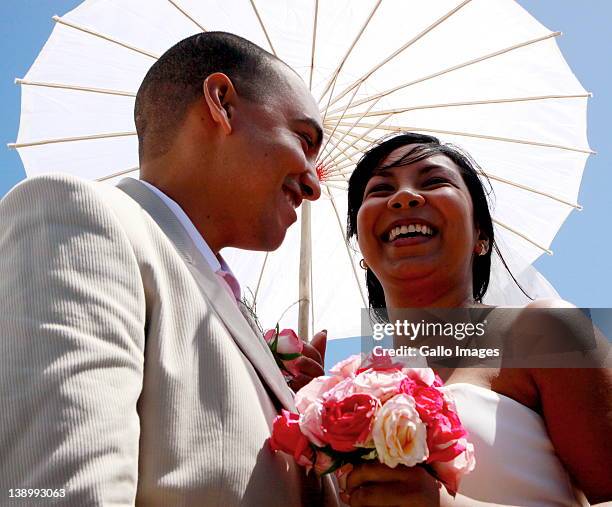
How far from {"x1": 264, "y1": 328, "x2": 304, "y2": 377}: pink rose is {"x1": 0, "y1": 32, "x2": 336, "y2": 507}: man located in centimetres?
87

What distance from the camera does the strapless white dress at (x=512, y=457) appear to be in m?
3.25

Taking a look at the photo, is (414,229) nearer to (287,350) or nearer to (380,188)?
(380,188)

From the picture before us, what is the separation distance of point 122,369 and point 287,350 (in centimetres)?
208

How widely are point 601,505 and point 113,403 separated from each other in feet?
7.39

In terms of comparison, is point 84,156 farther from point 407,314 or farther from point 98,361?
point 98,361

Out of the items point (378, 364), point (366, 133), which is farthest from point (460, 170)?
point (366, 133)

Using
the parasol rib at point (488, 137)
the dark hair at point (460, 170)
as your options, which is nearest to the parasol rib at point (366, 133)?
the parasol rib at point (488, 137)

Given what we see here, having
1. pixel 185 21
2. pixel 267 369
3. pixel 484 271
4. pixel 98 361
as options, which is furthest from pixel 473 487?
pixel 185 21

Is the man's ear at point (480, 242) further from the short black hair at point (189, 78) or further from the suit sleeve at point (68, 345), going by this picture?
the suit sleeve at point (68, 345)

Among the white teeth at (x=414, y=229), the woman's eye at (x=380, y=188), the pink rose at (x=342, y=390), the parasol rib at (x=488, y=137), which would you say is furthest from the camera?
the parasol rib at (x=488, y=137)

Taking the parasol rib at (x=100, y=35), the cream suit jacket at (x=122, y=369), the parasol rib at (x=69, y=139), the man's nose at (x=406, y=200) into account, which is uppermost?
the parasol rib at (x=100, y=35)

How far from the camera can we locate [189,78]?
11.5 ft

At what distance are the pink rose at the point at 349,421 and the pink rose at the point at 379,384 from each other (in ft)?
0.10

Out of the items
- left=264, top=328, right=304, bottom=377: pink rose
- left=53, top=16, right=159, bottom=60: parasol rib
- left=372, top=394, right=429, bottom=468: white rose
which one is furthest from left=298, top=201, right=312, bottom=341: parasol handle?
left=372, top=394, right=429, bottom=468: white rose
